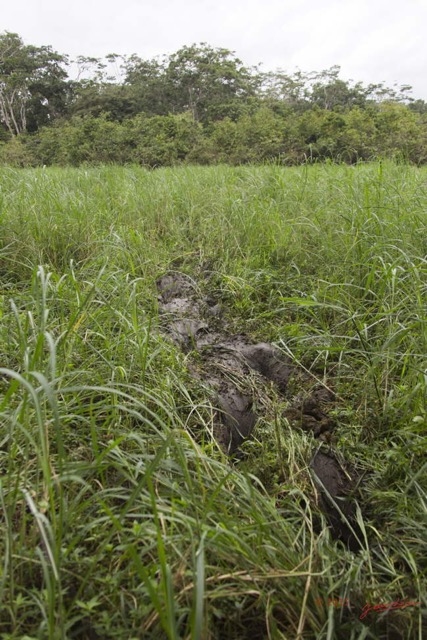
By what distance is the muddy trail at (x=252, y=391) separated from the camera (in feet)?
4.01

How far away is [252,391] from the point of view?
162 centimetres

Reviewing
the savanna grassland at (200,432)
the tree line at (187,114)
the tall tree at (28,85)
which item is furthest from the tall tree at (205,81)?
the savanna grassland at (200,432)

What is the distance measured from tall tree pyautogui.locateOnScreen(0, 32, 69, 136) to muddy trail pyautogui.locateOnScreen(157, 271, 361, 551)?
15549mm

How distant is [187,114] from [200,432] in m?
11.0

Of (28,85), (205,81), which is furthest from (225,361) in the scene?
(28,85)

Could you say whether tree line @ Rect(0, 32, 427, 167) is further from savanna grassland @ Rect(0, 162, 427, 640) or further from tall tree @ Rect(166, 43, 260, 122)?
savanna grassland @ Rect(0, 162, 427, 640)

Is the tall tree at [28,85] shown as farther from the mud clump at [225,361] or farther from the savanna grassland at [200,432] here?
the mud clump at [225,361]

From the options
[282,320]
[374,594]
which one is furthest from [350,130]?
[374,594]

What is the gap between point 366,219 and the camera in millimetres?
2137

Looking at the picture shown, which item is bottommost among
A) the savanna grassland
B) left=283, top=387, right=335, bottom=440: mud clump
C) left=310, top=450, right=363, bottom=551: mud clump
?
left=310, top=450, right=363, bottom=551: mud clump

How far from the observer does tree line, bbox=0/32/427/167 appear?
8078mm

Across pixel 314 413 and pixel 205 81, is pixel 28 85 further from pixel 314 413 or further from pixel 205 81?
pixel 314 413

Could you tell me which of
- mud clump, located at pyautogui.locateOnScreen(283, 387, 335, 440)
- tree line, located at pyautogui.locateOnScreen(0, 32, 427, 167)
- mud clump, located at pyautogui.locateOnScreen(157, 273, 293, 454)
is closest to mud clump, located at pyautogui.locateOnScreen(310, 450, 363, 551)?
mud clump, located at pyautogui.locateOnScreen(283, 387, 335, 440)

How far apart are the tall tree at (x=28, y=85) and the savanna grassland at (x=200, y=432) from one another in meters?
14.5
